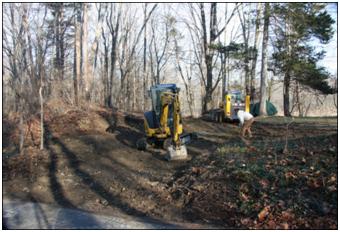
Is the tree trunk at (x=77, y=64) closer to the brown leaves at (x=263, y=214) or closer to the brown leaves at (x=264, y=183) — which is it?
the brown leaves at (x=264, y=183)

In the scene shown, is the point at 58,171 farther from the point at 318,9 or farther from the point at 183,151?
the point at 318,9

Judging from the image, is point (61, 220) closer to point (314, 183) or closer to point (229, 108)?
point (314, 183)

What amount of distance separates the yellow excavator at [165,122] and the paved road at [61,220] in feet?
17.8

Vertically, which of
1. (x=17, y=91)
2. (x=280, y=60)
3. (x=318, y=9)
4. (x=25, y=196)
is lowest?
(x=25, y=196)

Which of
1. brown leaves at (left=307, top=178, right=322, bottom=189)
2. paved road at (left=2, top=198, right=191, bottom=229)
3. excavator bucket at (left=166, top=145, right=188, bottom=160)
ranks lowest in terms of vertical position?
paved road at (left=2, top=198, right=191, bottom=229)

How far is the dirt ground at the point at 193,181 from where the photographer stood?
22.5 feet

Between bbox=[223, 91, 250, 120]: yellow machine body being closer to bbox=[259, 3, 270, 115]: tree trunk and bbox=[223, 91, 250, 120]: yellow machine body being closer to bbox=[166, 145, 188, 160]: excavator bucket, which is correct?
bbox=[259, 3, 270, 115]: tree trunk

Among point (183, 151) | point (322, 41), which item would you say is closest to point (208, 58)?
point (322, 41)

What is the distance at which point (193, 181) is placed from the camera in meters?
9.14

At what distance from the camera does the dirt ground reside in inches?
270

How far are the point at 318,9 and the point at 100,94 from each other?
24699mm

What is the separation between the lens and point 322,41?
2809 cm

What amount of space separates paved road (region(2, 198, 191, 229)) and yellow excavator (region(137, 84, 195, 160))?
5.43m

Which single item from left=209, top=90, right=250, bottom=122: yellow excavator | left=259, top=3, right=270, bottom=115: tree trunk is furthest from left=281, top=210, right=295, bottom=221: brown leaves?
left=259, top=3, right=270, bottom=115: tree trunk
